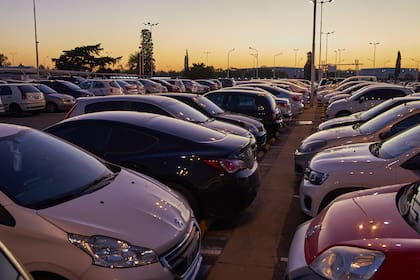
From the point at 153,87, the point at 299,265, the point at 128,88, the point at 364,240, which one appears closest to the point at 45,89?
the point at 128,88

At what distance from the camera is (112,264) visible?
10.4 feet

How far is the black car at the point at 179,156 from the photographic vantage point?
574 cm

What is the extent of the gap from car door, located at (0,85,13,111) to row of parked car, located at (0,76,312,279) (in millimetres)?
18287

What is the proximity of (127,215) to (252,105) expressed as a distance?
33.7 feet

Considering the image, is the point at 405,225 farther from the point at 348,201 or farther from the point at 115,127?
the point at 115,127

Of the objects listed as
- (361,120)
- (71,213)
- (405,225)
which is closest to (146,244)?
(71,213)

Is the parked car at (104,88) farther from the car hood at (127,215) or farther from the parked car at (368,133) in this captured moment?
the car hood at (127,215)

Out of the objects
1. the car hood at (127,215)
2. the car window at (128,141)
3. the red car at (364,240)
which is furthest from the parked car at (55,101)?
the red car at (364,240)

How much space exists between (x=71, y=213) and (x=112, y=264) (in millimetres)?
483

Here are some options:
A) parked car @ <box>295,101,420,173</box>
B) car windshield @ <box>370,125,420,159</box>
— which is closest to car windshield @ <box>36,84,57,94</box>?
parked car @ <box>295,101,420,173</box>

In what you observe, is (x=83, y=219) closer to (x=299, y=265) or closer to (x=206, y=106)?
(x=299, y=265)

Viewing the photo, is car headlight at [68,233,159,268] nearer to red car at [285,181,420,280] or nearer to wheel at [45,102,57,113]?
red car at [285,181,420,280]

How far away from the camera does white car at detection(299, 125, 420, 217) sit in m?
5.43

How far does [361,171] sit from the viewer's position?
5.58 meters
